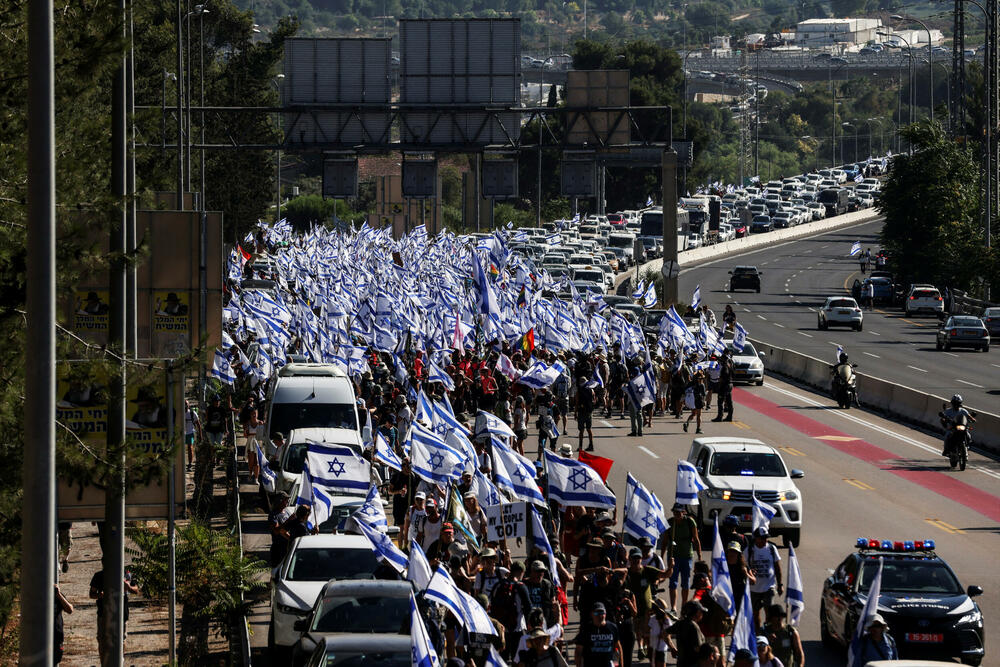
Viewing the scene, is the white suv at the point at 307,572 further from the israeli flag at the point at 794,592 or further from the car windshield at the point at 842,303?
the car windshield at the point at 842,303

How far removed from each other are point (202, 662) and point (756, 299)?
6382 centimetres

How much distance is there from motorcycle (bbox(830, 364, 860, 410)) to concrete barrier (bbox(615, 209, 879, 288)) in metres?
42.5

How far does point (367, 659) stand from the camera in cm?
1537

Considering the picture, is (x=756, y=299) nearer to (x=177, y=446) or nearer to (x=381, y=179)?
(x=381, y=179)

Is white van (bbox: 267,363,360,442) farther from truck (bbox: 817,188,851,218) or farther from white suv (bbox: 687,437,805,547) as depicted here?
truck (bbox: 817,188,851,218)

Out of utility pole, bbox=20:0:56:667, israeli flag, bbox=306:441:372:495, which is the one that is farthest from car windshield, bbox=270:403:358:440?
utility pole, bbox=20:0:56:667

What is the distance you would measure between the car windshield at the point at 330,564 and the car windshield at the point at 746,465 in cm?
744

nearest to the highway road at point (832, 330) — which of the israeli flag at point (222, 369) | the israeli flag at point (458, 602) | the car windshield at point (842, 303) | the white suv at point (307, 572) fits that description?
the car windshield at point (842, 303)

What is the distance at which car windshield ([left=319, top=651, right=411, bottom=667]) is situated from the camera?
15281mm

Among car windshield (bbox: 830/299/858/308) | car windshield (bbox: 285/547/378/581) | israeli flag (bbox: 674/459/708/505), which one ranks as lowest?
car windshield (bbox: 830/299/858/308)

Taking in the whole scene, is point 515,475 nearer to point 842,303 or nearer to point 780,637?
point 780,637

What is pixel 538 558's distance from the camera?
17.5 m

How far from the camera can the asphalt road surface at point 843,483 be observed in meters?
22.8

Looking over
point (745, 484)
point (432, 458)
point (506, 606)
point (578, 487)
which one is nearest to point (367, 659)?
point (506, 606)
